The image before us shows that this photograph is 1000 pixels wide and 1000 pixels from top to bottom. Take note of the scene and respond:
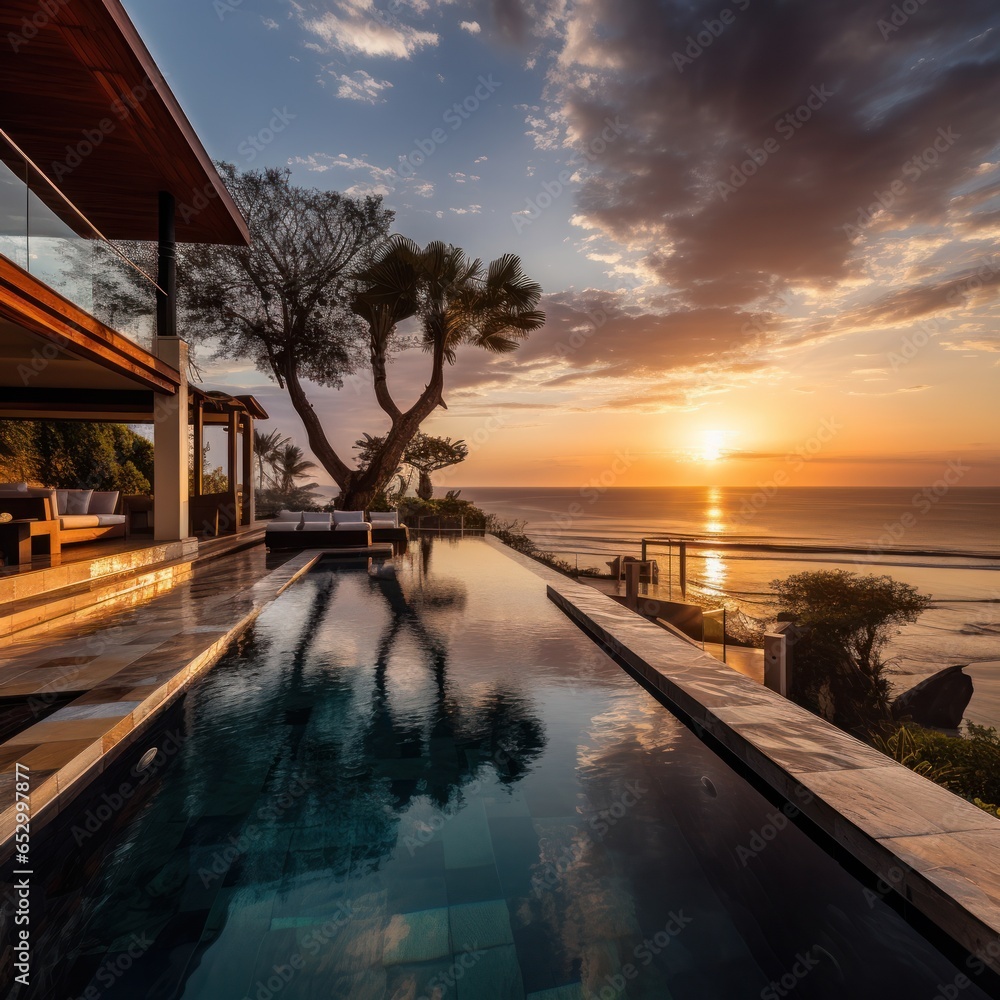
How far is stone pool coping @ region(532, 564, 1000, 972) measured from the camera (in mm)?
1680

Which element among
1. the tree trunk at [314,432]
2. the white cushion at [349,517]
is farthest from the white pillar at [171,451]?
the tree trunk at [314,432]

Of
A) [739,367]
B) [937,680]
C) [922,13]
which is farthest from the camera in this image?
[739,367]

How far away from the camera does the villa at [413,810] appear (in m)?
1.80

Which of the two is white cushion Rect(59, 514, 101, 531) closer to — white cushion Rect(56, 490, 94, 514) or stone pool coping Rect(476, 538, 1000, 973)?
white cushion Rect(56, 490, 94, 514)

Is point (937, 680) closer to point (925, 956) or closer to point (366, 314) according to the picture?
point (925, 956)

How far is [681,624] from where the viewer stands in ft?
31.4

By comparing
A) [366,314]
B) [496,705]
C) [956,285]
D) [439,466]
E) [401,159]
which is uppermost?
[401,159]

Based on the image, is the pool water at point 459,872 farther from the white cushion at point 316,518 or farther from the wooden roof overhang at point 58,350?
the white cushion at point 316,518

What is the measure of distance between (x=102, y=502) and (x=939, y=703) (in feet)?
47.5

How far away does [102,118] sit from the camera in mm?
7090

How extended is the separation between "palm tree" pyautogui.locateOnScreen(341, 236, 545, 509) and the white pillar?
827 cm

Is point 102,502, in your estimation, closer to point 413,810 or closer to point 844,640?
point 413,810

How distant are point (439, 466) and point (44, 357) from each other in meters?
Result: 15.8

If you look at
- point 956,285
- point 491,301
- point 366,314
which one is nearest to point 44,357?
point 366,314
